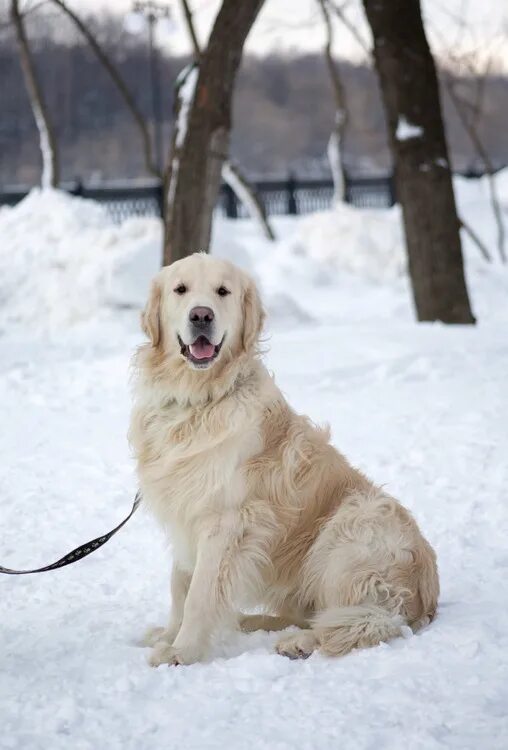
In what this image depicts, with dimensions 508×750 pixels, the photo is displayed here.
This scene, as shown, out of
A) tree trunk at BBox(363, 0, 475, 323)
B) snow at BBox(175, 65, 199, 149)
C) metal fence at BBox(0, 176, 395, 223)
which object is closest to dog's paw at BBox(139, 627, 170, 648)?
snow at BBox(175, 65, 199, 149)

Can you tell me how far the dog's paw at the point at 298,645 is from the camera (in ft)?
12.4

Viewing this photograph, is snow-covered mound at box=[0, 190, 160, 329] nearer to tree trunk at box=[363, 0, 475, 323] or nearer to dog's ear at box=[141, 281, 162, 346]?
tree trunk at box=[363, 0, 475, 323]

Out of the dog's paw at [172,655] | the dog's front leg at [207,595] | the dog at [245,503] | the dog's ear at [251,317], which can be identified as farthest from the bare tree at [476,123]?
the dog's paw at [172,655]

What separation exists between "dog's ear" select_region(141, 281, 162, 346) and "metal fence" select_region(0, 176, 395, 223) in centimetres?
1692

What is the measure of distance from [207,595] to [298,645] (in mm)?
398

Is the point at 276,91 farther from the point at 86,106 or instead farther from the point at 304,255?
the point at 304,255

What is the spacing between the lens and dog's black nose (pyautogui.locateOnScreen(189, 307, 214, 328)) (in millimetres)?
4027

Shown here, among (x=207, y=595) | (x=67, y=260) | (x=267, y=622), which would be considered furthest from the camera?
(x=67, y=260)

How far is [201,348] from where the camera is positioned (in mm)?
4090

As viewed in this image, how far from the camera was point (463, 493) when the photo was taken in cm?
601

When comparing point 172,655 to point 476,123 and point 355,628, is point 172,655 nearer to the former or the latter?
point 355,628

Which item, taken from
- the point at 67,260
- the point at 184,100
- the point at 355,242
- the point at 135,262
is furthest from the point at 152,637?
the point at 355,242

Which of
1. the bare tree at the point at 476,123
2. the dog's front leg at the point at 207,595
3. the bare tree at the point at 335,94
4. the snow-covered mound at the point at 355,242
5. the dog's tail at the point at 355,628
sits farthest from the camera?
the bare tree at the point at 335,94

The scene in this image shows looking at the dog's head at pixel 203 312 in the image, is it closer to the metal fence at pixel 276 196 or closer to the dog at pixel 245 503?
the dog at pixel 245 503
